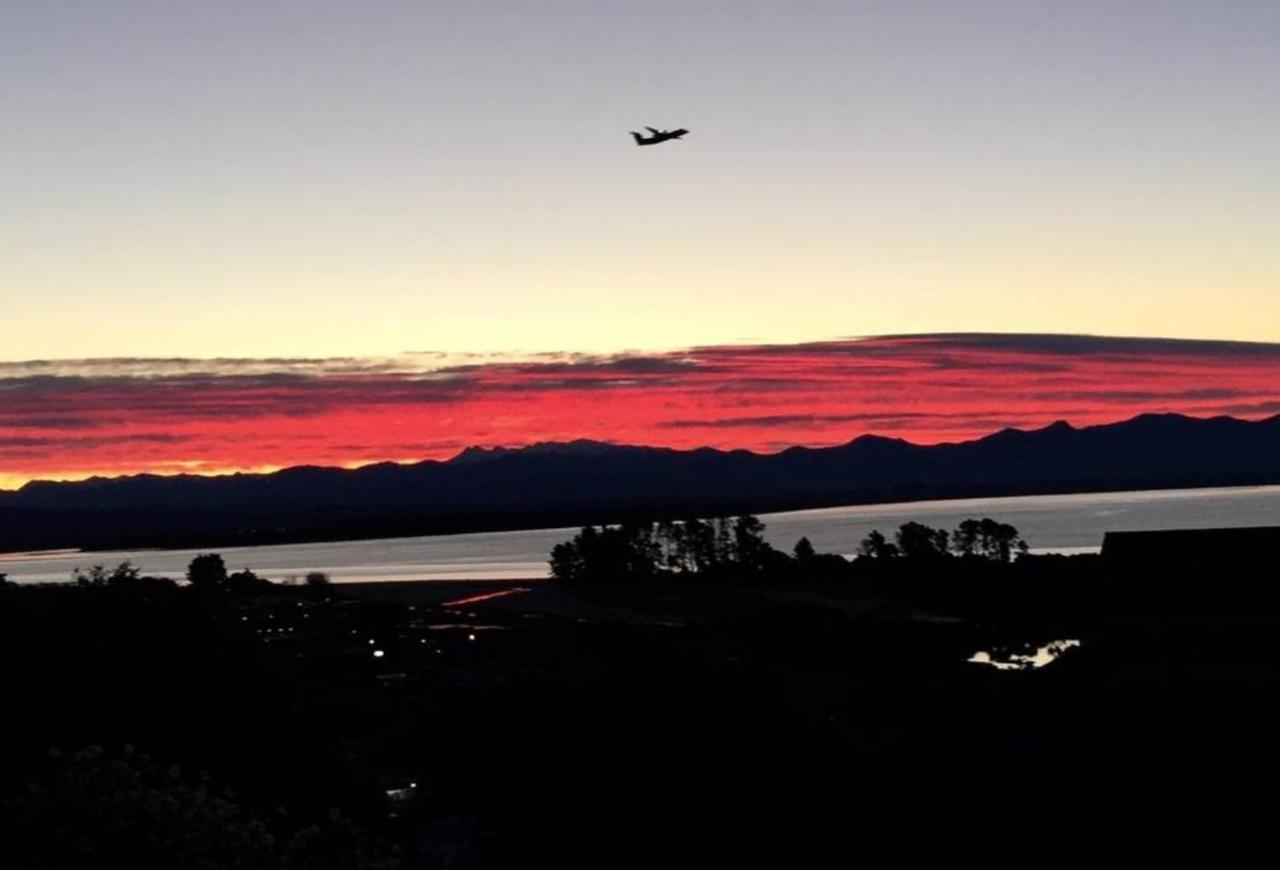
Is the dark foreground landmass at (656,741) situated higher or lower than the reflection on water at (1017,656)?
higher

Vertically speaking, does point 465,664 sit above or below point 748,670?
below

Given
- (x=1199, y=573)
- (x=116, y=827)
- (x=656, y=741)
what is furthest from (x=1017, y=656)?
(x=116, y=827)

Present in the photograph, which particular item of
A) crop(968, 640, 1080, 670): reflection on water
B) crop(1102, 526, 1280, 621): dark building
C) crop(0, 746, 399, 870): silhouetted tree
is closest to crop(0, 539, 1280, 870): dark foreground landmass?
crop(0, 746, 399, 870): silhouetted tree

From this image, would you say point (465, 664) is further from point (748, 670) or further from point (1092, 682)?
point (1092, 682)

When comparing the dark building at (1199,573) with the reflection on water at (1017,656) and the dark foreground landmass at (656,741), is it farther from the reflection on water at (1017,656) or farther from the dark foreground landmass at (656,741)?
the reflection on water at (1017,656)

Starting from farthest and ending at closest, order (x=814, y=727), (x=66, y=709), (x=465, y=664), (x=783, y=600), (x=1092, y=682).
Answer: (x=783, y=600), (x=465, y=664), (x=814, y=727), (x=66, y=709), (x=1092, y=682)

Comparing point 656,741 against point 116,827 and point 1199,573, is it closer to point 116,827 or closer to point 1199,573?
point 1199,573

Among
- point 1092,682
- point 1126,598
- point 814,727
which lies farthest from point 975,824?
point 814,727

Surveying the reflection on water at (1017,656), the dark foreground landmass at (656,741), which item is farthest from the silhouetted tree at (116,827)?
the reflection on water at (1017,656)

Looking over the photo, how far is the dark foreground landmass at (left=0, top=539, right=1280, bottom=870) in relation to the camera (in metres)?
12.6

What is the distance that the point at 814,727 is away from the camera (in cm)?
5512

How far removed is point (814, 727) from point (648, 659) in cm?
549

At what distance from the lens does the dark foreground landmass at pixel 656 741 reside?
1260cm

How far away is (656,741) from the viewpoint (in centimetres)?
5019
